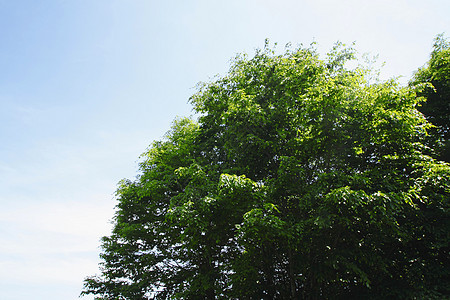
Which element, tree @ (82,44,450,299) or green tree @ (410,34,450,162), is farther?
green tree @ (410,34,450,162)

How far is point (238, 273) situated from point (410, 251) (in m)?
7.66

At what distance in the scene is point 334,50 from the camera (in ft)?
47.2

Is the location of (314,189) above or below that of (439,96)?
below

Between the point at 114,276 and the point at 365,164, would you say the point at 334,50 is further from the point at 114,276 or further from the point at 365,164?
the point at 114,276

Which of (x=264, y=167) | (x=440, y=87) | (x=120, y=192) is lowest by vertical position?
(x=264, y=167)

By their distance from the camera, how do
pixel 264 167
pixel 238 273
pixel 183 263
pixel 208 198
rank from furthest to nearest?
pixel 183 263, pixel 264 167, pixel 238 273, pixel 208 198

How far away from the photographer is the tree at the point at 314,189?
998 centimetres

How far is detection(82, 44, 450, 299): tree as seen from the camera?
9.98 m

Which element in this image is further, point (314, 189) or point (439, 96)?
point (439, 96)

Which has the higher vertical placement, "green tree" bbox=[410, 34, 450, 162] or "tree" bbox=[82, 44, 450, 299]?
"green tree" bbox=[410, 34, 450, 162]

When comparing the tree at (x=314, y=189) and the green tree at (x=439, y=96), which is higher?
the green tree at (x=439, y=96)

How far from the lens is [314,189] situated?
10.4m

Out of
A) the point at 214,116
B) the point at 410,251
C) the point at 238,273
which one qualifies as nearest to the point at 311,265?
the point at 238,273

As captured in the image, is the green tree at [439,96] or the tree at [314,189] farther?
the green tree at [439,96]
